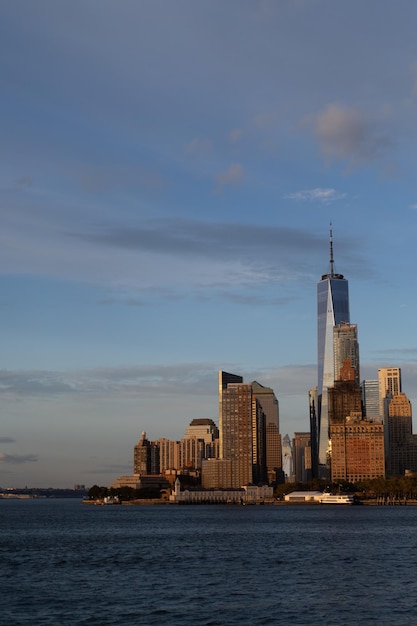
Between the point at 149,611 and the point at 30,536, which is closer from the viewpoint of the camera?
the point at 149,611

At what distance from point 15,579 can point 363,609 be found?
35893 millimetres

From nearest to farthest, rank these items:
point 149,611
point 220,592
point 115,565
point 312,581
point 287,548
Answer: point 149,611 < point 220,592 < point 312,581 < point 115,565 < point 287,548

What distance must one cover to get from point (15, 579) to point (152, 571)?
13.7 m

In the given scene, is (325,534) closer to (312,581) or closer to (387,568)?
(387,568)

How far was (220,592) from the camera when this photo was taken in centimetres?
7638

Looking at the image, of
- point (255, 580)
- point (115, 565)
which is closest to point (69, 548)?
point (115, 565)

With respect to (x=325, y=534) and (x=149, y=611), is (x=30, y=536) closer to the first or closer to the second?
(x=325, y=534)

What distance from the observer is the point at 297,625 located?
6075 centimetres

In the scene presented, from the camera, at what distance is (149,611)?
218 feet

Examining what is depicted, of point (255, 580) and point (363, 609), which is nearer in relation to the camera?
point (363, 609)

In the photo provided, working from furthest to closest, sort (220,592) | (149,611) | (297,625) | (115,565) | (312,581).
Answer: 1. (115,565)
2. (312,581)
3. (220,592)
4. (149,611)
5. (297,625)

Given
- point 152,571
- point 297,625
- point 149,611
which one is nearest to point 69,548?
point 152,571

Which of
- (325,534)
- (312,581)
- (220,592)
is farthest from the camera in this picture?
(325,534)

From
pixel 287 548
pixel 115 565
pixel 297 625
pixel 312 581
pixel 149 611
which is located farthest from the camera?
pixel 287 548
